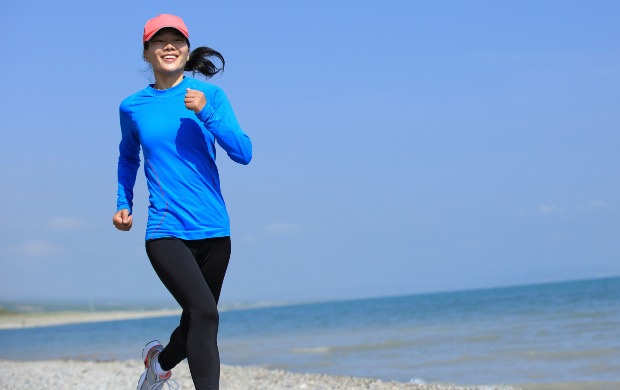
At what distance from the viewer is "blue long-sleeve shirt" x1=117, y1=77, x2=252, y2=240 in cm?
354

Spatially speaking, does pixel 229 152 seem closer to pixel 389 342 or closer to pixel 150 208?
pixel 150 208

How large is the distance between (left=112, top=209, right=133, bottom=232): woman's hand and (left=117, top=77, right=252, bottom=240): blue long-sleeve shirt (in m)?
0.25

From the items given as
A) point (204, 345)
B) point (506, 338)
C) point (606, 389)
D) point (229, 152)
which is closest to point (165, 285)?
point (204, 345)

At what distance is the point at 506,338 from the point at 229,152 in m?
11.8

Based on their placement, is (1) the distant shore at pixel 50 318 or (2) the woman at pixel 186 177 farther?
(1) the distant shore at pixel 50 318

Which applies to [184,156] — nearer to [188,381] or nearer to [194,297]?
[194,297]


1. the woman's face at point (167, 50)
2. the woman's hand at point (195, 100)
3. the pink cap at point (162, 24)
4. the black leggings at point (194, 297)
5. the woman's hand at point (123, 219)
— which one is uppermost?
the pink cap at point (162, 24)

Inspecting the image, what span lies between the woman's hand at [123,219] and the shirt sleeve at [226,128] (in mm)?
606

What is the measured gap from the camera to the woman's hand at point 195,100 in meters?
3.40

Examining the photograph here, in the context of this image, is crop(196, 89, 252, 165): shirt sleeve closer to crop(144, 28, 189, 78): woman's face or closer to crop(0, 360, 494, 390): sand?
crop(144, 28, 189, 78): woman's face

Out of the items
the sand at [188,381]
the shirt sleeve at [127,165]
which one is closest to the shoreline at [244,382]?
the sand at [188,381]

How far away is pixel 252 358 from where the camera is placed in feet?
46.1

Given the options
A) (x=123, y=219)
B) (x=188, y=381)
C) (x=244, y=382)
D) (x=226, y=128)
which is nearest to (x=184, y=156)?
(x=226, y=128)

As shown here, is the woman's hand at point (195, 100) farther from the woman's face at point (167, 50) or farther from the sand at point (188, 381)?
the sand at point (188, 381)
